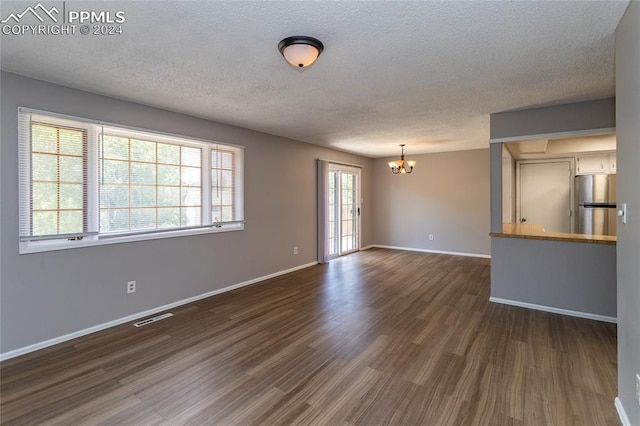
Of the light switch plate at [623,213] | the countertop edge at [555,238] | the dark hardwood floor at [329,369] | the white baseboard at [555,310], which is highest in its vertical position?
the light switch plate at [623,213]

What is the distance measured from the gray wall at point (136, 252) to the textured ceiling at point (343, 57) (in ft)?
0.86

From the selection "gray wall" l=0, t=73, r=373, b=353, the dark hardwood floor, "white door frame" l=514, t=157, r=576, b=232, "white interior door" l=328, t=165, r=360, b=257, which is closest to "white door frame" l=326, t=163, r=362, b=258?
"white interior door" l=328, t=165, r=360, b=257

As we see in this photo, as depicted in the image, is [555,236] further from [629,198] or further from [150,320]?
[150,320]

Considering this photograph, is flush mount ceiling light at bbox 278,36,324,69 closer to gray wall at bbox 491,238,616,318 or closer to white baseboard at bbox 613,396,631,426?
white baseboard at bbox 613,396,631,426

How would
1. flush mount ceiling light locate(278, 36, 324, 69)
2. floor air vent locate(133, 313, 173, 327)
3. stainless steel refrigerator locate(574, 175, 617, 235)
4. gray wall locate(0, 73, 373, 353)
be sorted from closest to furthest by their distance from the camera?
1. flush mount ceiling light locate(278, 36, 324, 69)
2. gray wall locate(0, 73, 373, 353)
3. floor air vent locate(133, 313, 173, 327)
4. stainless steel refrigerator locate(574, 175, 617, 235)

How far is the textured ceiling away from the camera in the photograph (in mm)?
1795

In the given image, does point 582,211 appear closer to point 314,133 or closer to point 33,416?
point 314,133

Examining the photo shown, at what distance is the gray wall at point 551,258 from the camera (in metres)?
3.36

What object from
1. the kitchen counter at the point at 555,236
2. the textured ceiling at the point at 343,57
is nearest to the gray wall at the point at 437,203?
the kitchen counter at the point at 555,236

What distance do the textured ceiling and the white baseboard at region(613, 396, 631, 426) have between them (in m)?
2.41

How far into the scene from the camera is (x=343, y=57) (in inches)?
92.6

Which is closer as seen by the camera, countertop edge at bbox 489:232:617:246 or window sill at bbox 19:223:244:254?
window sill at bbox 19:223:244:254

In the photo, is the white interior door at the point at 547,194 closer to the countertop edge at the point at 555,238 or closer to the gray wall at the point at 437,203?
the gray wall at the point at 437,203

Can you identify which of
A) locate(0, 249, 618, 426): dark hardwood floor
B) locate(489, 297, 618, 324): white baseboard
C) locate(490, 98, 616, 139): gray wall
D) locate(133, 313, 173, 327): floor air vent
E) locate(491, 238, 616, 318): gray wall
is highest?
locate(490, 98, 616, 139): gray wall
